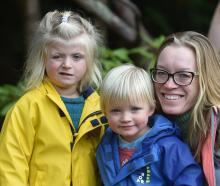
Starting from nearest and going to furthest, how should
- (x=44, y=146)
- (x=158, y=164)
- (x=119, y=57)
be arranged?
(x=158, y=164) → (x=44, y=146) → (x=119, y=57)

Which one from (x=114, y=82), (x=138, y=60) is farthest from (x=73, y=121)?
(x=138, y=60)

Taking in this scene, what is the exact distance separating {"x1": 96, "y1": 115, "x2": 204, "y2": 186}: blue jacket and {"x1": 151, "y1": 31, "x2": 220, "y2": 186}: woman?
0.39ft

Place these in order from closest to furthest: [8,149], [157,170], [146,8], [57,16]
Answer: [157,170], [8,149], [57,16], [146,8]

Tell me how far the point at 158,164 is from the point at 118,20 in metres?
3.73

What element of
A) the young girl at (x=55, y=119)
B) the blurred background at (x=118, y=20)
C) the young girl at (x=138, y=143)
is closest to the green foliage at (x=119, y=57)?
the blurred background at (x=118, y=20)

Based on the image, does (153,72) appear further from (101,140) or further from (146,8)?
(146,8)

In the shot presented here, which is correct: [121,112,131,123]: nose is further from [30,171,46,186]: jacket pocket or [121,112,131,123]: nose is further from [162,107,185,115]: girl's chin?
[30,171,46,186]: jacket pocket

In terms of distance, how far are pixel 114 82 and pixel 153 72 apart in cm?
31

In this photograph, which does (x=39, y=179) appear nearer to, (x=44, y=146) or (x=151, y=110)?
(x=44, y=146)

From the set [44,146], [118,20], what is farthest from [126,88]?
[118,20]

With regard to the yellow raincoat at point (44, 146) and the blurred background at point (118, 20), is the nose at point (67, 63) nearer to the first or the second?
the yellow raincoat at point (44, 146)

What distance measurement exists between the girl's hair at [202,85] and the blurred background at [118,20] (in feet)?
10.3

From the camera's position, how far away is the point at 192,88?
358cm

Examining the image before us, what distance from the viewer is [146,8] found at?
27.2 feet
